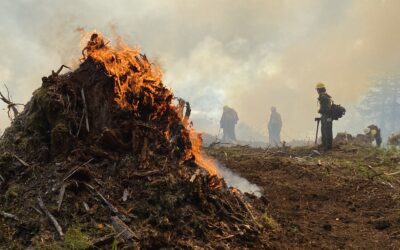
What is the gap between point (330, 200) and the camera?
9859 mm

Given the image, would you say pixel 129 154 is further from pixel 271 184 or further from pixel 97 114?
pixel 271 184

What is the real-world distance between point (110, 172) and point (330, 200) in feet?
18.9

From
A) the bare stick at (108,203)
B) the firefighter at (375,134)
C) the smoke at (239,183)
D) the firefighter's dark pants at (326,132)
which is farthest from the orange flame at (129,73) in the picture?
the firefighter at (375,134)

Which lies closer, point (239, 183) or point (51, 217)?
point (51, 217)

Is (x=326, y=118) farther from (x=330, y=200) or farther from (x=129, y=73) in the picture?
(x=129, y=73)

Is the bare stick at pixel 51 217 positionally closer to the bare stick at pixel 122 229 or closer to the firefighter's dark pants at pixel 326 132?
the bare stick at pixel 122 229

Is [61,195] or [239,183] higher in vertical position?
[239,183]

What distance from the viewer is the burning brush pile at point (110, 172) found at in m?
5.45

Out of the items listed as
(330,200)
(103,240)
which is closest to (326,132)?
(330,200)

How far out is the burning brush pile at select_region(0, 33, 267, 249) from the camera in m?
5.45

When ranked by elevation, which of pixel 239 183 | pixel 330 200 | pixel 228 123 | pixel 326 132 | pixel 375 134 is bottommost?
pixel 330 200

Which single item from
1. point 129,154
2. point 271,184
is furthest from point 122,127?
point 271,184

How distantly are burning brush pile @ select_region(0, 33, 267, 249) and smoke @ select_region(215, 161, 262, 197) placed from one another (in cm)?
238

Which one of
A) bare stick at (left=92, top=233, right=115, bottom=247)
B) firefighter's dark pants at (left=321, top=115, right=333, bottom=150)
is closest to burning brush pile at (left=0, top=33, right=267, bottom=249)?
bare stick at (left=92, top=233, right=115, bottom=247)
